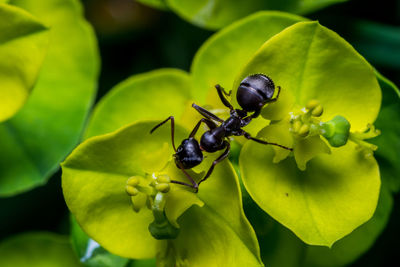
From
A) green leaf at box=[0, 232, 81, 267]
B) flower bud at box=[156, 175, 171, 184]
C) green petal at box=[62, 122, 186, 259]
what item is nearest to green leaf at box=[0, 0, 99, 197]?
green leaf at box=[0, 232, 81, 267]

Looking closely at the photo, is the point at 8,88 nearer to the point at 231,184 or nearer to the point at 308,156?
the point at 231,184

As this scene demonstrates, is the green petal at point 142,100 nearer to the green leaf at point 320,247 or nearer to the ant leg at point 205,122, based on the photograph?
the ant leg at point 205,122

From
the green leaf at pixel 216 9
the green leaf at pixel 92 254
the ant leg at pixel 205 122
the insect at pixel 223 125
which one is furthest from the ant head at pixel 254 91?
the green leaf at pixel 92 254

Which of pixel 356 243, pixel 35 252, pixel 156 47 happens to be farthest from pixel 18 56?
pixel 356 243

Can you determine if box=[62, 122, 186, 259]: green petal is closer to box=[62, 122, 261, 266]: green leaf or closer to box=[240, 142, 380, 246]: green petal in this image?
box=[62, 122, 261, 266]: green leaf

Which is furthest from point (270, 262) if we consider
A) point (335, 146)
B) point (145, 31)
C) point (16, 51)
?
point (145, 31)

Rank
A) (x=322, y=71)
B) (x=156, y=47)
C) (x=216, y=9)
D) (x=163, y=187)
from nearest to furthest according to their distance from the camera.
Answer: (x=163, y=187) → (x=322, y=71) → (x=216, y=9) → (x=156, y=47)

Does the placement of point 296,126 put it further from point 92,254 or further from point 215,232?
point 92,254

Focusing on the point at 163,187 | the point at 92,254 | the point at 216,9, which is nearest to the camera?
the point at 163,187
